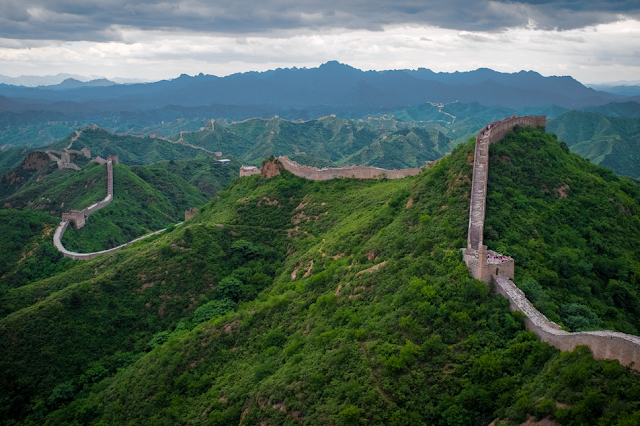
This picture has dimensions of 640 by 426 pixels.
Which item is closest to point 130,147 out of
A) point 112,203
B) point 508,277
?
point 112,203

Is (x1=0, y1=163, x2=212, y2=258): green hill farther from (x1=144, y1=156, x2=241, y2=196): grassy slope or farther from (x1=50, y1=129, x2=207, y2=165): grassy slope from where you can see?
(x1=50, y1=129, x2=207, y2=165): grassy slope

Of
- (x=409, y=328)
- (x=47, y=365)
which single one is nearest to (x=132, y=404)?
(x=47, y=365)

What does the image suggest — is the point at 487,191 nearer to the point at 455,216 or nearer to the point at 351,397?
the point at 455,216

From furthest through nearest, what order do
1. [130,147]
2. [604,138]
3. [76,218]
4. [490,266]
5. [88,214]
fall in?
[130,147] < [604,138] < [88,214] < [76,218] < [490,266]

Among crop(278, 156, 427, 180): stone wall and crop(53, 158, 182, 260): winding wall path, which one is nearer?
crop(278, 156, 427, 180): stone wall

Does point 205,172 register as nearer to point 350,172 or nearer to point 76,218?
point 76,218

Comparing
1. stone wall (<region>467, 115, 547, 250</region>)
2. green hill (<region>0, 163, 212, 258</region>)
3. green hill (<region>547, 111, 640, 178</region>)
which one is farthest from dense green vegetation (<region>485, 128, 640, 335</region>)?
green hill (<region>547, 111, 640, 178</region>)

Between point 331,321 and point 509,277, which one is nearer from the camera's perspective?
point 509,277
